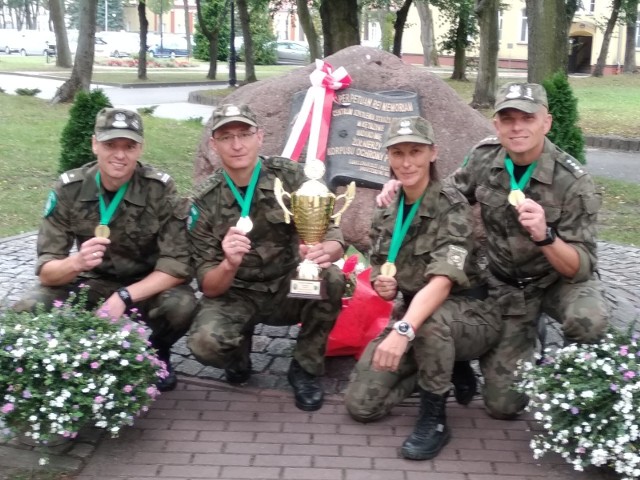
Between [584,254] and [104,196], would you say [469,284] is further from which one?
[104,196]

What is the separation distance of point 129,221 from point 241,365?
960mm

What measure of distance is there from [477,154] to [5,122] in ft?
38.9

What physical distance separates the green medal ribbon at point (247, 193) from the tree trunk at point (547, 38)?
283 inches

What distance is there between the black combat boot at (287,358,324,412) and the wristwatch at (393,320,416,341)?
0.82m

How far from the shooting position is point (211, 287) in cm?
416

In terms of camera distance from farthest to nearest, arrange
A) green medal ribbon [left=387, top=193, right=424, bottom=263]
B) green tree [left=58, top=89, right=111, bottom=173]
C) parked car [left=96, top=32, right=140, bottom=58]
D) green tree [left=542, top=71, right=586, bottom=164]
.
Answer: parked car [left=96, top=32, right=140, bottom=58] → green tree [left=58, top=89, right=111, bottom=173] → green tree [left=542, top=71, right=586, bottom=164] → green medal ribbon [left=387, top=193, right=424, bottom=263]

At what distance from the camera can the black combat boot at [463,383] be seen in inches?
170

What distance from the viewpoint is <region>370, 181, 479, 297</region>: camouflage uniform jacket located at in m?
3.84

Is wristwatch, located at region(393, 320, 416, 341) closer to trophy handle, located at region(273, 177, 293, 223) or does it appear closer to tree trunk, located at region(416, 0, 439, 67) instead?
trophy handle, located at region(273, 177, 293, 223)

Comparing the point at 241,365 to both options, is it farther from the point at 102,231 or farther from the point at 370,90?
the point at 370,90

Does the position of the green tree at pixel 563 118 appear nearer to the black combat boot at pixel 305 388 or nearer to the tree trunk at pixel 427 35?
the black combat boot at pixel 305 388

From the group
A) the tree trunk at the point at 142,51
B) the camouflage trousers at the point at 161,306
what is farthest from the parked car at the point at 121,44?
the camouflage trousers at the point at 161,306

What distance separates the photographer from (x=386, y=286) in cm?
386

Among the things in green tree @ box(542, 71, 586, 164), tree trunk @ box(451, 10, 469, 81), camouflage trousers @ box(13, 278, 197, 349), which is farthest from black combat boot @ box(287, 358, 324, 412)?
tree trunk @ box(451, 10, 469, 81)
